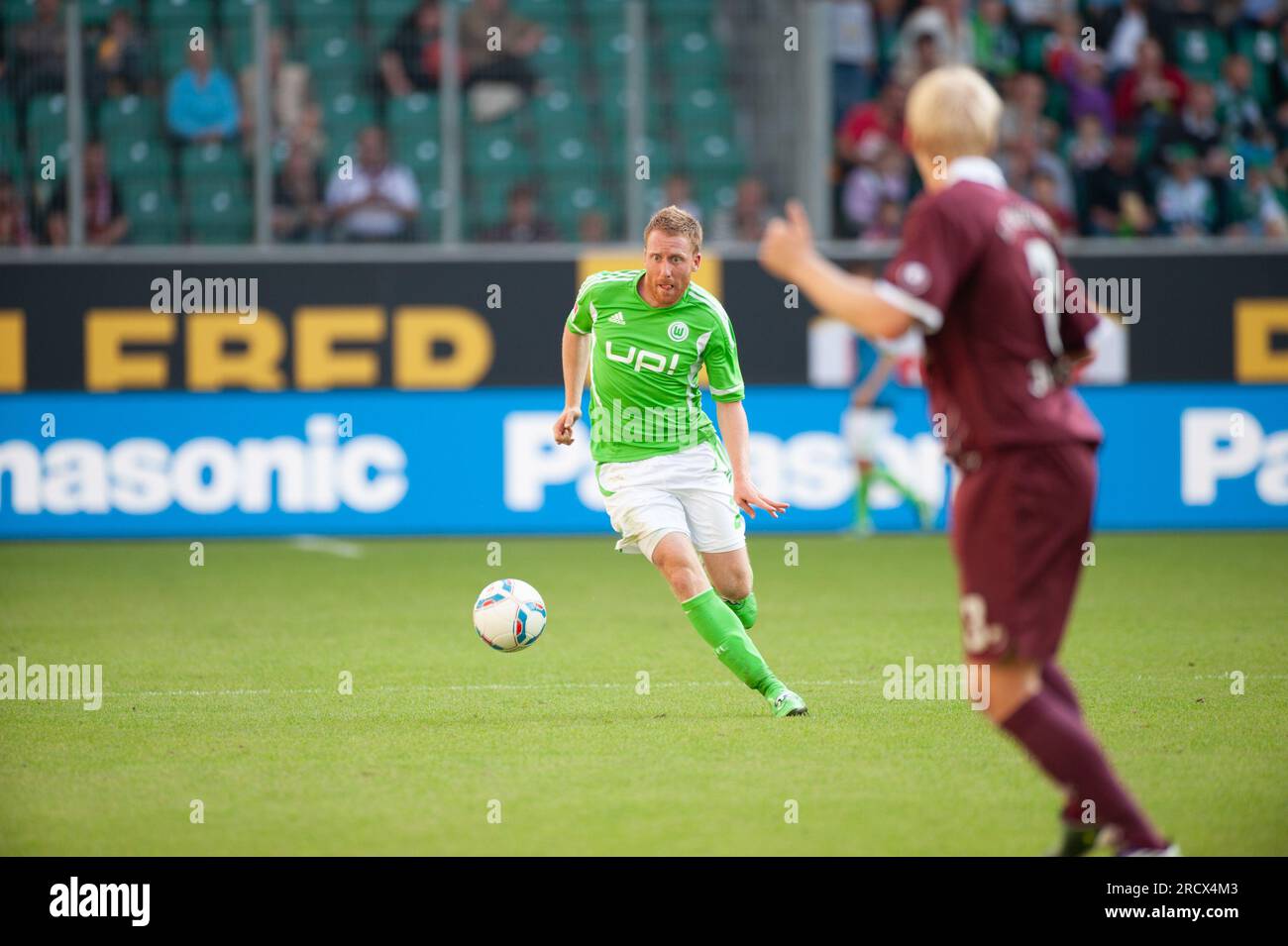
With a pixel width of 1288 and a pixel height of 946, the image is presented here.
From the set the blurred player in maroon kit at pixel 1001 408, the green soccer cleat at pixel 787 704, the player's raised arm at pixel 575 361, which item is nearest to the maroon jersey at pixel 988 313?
the blurred player in maroon kit at pixel 1001 408

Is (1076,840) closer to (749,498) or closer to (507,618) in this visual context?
(749,498)

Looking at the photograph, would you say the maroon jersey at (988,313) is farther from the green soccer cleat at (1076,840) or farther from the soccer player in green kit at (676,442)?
the soccer player in green kit at (676,442)

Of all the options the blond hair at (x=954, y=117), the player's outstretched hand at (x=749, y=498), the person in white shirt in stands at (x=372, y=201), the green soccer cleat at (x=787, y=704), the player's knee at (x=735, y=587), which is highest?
the person in white shirt in stands at (x=372, y=201)

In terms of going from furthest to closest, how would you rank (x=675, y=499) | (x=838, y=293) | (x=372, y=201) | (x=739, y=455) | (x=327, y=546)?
(x=372, y=201) → (x=327, y=546) → (x=675, y=499) → (x=739, y=455) → (x=838, y=293)

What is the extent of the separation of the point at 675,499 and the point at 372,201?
9519 mm

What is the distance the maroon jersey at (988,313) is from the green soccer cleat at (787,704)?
9.55ft

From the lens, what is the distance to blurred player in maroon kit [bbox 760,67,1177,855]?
15.6 feet

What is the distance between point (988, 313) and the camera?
484 centimetres

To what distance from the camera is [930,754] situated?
690 centimetres

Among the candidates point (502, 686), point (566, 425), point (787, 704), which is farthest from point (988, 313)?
point (502, 686)

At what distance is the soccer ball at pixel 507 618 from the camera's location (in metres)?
8.39

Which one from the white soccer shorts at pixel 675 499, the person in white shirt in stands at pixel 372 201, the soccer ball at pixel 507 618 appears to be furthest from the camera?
the person in white shirt in stands at pixel 372 201
